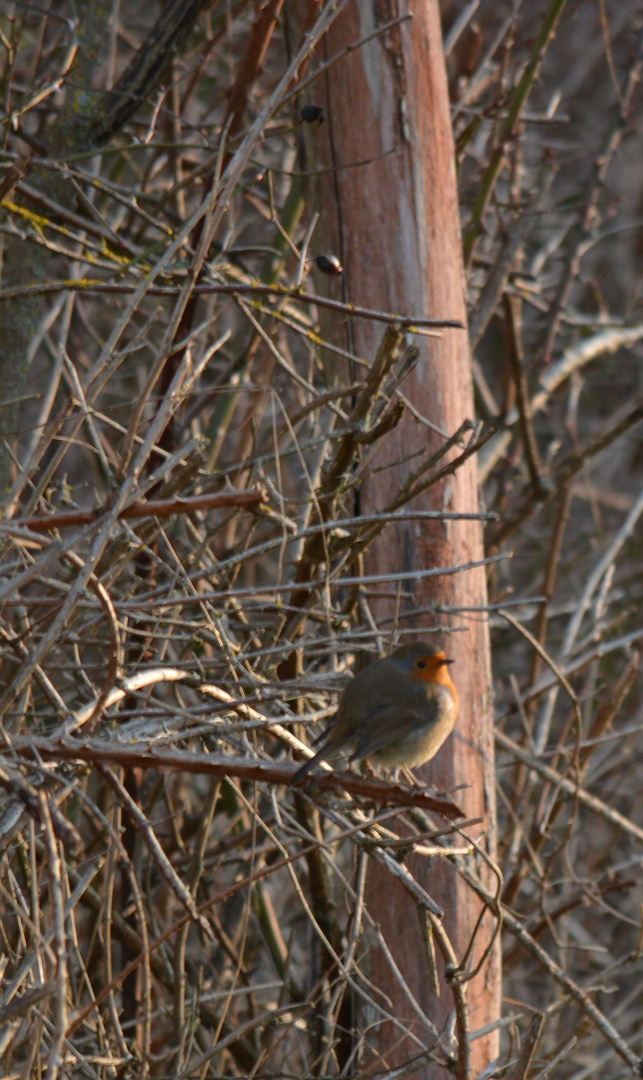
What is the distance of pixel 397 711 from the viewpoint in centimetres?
293

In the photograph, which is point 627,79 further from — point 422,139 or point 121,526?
point 121,526

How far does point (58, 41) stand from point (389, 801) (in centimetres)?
396

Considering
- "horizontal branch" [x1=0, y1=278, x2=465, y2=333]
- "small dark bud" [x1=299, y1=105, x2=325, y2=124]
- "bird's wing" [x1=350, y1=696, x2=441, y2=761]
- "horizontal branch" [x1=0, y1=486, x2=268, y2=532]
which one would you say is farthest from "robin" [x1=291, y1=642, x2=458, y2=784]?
"small dark bud" [x1=299, y1=105, x2=325, y2=124]

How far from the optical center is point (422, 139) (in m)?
3.88

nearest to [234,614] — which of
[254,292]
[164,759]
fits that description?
[254,292]

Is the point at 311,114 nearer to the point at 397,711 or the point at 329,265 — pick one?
the point at 329,265

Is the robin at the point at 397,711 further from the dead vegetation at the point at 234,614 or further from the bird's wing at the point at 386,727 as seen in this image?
the dead vegetation at the point at 234,614

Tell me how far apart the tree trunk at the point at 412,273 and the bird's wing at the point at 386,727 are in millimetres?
722

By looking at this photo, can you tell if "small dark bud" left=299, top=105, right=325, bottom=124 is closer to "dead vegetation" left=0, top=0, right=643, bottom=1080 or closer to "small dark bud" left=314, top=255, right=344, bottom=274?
"dead vegetation" left=0, top=0, right=643, bottom=1080

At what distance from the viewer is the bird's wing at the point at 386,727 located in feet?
9.55

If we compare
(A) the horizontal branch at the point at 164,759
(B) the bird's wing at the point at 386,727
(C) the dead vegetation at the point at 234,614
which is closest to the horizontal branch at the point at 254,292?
(C) the dead vegetation at the point at 234,614

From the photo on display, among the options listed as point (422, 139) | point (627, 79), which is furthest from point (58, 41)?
point (627, 79)

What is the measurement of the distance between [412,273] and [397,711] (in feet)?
5.63

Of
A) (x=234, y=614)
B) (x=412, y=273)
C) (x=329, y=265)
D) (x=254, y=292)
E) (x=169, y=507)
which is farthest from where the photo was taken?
(x=234, y=614)
